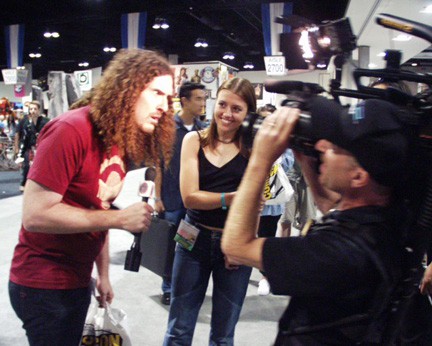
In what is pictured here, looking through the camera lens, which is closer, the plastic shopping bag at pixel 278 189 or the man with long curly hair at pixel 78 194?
the man with long curly hair at pixel 78 194

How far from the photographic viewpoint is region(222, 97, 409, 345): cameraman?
3.16 feet

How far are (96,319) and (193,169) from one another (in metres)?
0.78

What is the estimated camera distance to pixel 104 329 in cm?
192

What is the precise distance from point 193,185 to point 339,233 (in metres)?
1.22

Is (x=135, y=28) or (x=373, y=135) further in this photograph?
(x=135, y=28)

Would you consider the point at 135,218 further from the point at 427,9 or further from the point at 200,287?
the point at 427,9

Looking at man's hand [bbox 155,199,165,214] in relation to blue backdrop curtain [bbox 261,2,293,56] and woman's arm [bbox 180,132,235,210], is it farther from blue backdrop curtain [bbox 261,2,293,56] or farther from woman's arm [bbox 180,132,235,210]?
blue backdrop curtain [bbox 261,2,293,56]

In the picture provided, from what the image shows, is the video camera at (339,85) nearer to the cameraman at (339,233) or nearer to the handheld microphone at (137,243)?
the cameraman at (339,233)

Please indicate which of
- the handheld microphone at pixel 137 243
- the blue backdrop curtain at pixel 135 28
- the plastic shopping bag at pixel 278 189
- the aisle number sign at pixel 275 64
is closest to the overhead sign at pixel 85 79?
the blue backdrop curtain at pixel 135 28

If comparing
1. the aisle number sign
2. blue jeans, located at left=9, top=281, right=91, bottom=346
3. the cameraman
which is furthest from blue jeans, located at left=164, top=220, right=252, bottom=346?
the aisle number sign

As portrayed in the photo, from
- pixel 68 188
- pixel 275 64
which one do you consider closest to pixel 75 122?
pixel 68 188

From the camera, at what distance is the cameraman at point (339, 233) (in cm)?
96

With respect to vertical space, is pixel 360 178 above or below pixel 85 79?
below

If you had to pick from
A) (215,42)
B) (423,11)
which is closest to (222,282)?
(423,11)
